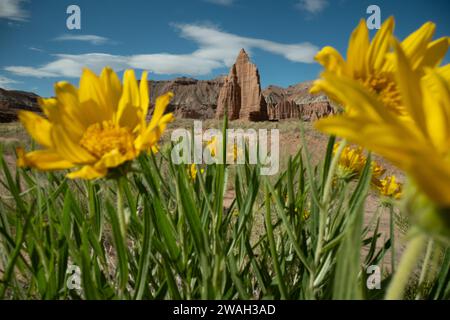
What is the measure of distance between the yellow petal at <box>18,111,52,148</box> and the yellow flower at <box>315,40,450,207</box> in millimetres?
335

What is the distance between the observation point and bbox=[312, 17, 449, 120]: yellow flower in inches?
18.1

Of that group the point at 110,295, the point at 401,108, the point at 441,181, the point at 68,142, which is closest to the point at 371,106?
the point at 441,181

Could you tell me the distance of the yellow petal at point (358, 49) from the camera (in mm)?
460

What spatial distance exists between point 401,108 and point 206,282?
0.32 metres

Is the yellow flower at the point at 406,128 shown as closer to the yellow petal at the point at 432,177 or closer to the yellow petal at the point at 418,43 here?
the yellow petal at the point at 432,177

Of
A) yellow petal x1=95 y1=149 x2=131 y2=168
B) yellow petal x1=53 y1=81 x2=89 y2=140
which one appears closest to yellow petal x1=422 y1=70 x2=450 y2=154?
yellow petal x1=95 y1=149 x2=131 y2=168

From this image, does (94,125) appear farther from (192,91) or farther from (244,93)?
(192,91)

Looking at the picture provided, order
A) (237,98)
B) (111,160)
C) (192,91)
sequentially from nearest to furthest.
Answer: (111,160) < (237,98) < (192,91)

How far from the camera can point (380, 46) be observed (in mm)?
470

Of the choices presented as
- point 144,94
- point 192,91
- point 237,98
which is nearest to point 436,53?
point 144,94

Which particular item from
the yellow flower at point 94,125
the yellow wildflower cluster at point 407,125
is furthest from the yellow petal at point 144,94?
the yellow wildflower cluster at point 407,125

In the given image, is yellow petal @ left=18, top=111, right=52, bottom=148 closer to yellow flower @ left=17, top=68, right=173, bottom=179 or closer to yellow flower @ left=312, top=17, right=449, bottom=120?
yellow flower @ left=17, top=68, right=173, bottom=179

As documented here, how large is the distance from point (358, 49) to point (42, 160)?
412mm

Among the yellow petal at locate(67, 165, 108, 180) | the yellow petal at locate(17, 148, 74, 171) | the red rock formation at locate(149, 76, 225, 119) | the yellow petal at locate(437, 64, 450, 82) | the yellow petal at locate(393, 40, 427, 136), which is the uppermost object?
the red rock formation at locate(149, 76, 225, 119)
